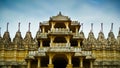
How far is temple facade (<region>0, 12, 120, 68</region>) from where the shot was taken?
39.7m

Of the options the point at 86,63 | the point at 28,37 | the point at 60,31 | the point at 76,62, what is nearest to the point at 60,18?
the point at 60,31

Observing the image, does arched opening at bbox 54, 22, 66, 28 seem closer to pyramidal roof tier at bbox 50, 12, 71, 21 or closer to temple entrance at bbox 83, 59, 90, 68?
pyramidal roof tier at bbox 50, 12, 71, 21

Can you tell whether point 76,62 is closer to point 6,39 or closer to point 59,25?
point 59,25

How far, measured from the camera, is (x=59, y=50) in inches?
1515

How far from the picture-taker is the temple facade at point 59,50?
130 ft

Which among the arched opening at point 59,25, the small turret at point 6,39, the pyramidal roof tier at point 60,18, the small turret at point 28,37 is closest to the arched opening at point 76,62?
the arched opening at point 59,25

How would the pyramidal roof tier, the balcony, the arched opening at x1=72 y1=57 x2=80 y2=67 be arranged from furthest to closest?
the pyramidal roof tier < the arched opening at x1=72 y1=57 x2=80 y2=67 < the balcony

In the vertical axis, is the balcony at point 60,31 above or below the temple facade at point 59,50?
above

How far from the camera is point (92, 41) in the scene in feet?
204

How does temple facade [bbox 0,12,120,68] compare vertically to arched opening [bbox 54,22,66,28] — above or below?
below

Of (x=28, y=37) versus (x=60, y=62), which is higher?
(x=28, y=37)

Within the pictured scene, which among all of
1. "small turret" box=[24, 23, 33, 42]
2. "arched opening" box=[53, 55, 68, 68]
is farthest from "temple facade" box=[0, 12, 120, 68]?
"small turret" box=[24, 23, 33, 42]

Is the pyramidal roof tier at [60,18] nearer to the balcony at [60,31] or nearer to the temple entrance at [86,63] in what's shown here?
the balcony at [60,31]

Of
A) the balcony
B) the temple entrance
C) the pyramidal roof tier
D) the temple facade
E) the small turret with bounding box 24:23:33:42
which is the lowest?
the temple entrance
